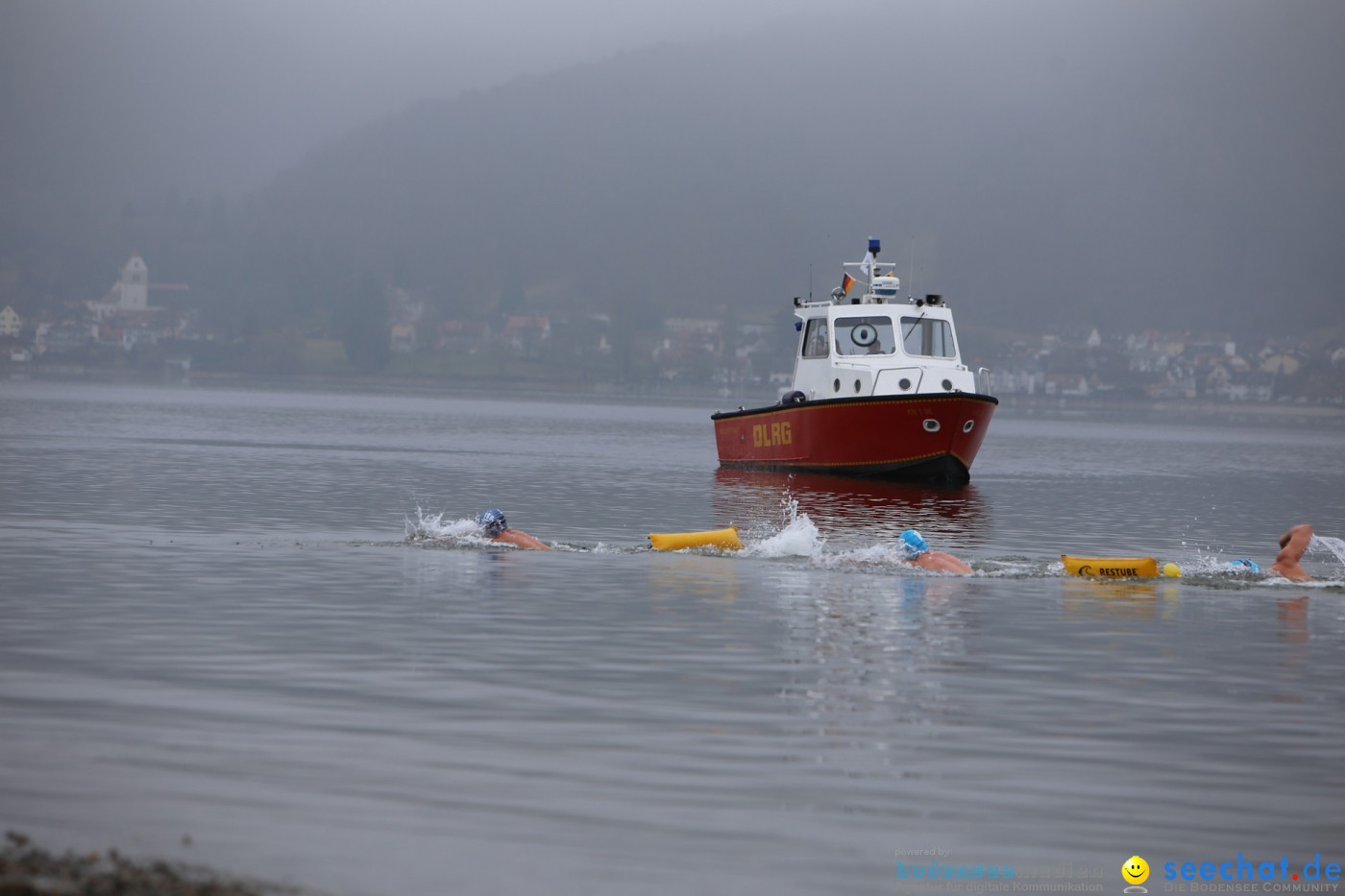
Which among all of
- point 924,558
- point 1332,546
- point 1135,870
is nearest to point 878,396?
point 1332,546

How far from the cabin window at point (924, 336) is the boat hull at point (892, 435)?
2.23m

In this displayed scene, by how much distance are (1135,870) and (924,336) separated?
1372 inches

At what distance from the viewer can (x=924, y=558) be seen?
2323 centimetres

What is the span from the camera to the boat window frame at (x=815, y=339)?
143 ft

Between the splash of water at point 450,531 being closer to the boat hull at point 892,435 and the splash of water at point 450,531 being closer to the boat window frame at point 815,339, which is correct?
the boat hull at point 892,435

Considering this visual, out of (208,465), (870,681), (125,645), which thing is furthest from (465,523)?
(208,465)

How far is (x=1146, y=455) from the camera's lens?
82.4 metres

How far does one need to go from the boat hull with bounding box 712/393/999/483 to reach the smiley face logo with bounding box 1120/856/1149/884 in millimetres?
30421

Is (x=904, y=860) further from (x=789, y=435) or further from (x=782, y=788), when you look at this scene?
(x=789, y=435)

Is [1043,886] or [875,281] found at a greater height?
[875,281]

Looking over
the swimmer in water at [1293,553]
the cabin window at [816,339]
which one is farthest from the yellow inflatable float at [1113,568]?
the cabin window at [816,339]

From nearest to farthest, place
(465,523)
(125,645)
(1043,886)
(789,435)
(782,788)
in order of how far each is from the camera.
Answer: (1043,886)
(782,788)
(125,645)
(465,523)
(789,435)

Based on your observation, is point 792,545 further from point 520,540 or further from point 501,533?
point 501,533

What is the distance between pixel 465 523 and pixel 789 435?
64.8 ft
